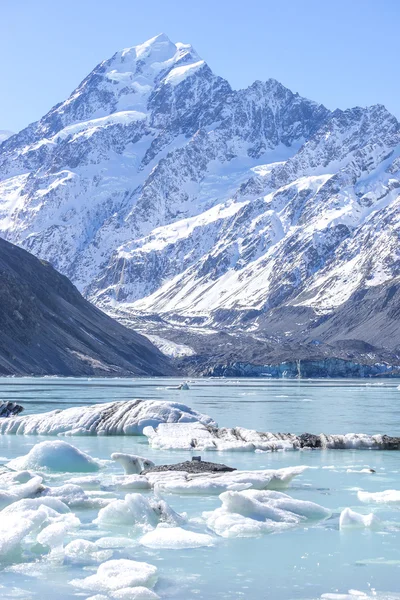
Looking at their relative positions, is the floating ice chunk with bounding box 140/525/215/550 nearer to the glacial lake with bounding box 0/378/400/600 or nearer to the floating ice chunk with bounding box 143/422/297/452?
the glacial lake with bounding box 0/378/400/600

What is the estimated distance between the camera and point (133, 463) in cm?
3294

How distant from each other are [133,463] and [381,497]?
9.05 metres

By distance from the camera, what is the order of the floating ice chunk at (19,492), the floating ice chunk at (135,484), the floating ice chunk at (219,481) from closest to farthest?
1. the floating ice chunk at (19,492)
2. the floating ice chunk at (219,481)
3. the floating ice chunk at (135,484)

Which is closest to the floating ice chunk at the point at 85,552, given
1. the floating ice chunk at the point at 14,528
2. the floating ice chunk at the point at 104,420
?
the floating ice chunk at the point at 14,528

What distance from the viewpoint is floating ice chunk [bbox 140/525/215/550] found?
22.0 m

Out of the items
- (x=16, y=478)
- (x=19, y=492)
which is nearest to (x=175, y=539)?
(x=19, y=492)

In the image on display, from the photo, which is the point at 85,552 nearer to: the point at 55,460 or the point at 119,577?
the point at 119,577

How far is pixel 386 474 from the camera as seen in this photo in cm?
3350

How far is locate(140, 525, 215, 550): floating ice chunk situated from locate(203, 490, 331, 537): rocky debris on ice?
0.97 metres

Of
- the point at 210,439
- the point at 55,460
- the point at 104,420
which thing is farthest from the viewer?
the point at 104,420

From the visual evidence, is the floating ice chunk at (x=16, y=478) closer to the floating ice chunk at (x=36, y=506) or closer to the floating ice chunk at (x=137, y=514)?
the floating ice chunk at (x=36, y=506)

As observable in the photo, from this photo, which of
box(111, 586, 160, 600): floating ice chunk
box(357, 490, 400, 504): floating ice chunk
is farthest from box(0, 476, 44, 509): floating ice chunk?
box(357, 490, 400, 504): floating ice chunk

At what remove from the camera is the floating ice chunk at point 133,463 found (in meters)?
32.8

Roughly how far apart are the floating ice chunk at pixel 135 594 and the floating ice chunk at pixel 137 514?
5614 mm
